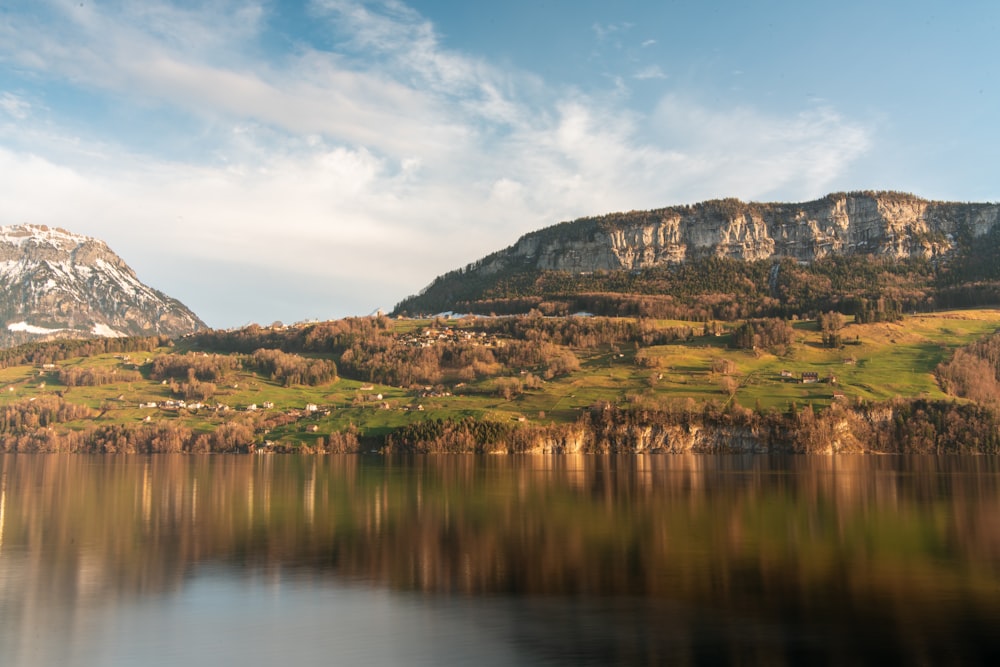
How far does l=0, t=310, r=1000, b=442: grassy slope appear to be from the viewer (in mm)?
125250

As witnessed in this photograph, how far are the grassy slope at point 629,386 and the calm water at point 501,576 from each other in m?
62.8

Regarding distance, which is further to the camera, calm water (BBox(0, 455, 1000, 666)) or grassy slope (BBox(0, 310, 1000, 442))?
grassy slope (BBox(0, 310, 1000, 442))

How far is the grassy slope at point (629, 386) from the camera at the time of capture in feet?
411

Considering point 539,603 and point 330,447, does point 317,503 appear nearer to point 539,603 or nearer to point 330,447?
point 539,603

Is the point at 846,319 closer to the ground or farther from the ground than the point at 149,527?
farther from the ground

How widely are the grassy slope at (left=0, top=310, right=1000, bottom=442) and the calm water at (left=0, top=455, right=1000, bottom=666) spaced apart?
62.8 metres

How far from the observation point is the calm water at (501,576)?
2297cm

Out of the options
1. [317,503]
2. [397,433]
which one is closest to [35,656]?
[317,503]

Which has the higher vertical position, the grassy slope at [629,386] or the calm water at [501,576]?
the grassy slope at [629,386]

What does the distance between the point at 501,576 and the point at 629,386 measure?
10348 cm

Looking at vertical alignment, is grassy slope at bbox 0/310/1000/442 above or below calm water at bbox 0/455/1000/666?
above

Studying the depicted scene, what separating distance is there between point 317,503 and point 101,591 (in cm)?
2598

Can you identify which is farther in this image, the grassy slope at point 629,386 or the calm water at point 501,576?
the grassy slope at point 629,386

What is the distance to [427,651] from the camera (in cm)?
2266
